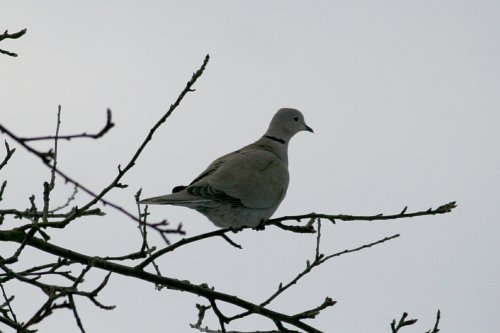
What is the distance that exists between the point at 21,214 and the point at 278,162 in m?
3.67

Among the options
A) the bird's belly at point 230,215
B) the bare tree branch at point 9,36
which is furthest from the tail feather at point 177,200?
the bare tree branch at point 9,36

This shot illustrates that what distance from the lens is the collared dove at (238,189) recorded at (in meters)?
6.00

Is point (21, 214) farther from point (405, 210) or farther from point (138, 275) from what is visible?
point (405, 210)

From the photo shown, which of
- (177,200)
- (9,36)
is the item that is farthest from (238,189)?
(9,36)

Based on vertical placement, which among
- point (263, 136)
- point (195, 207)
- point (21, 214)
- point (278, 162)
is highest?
point (263, 136)

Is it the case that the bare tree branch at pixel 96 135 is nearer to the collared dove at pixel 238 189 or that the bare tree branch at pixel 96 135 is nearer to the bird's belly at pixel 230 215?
the collared dove at pixel 238 189

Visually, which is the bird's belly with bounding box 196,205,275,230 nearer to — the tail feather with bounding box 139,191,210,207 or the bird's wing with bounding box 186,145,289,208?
the bird's wing with bounding box 186,145,289,208

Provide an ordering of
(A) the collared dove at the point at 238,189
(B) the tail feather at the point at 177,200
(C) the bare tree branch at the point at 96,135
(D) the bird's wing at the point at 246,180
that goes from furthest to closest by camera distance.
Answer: (D) the bird's wing at the point at 246,180, (A) the collared dove at the point at 238,189, (B) the tail feather at the point at 177,200, (C) the bare tree branch at the point at 96,135

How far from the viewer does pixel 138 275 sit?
11.6 ft

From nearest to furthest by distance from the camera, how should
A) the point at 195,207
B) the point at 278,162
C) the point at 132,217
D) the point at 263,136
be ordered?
A: the point at 132,217 < the point at 195,207 < the point at 278,162 < the point at 263,136

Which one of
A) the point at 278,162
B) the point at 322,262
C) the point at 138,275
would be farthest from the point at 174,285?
the point at 278,162

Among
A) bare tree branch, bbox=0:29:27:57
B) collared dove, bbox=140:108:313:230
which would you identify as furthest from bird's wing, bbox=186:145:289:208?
bare tree branch, bbox=0:29:27:57

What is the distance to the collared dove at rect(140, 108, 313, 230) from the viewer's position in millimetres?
5996

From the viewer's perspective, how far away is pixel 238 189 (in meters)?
6.39
